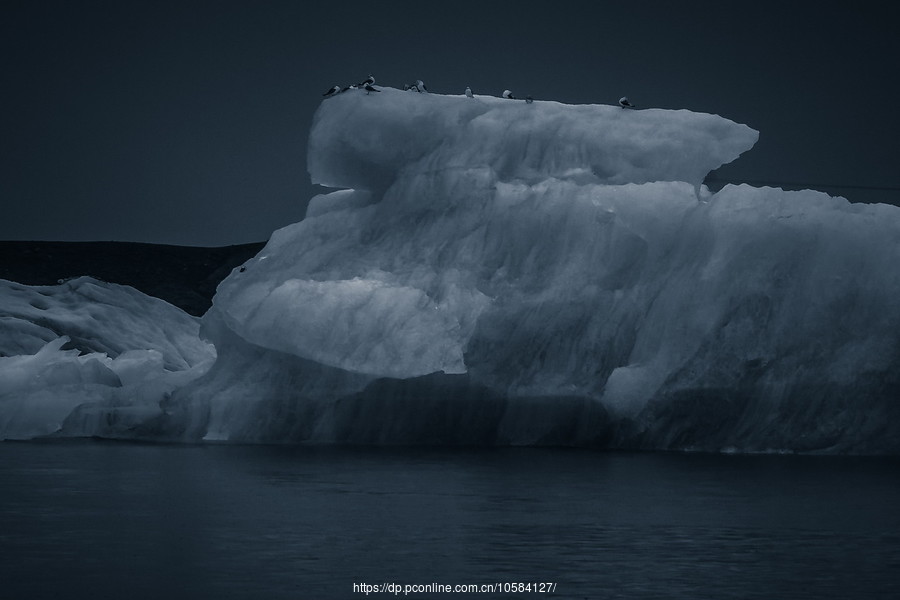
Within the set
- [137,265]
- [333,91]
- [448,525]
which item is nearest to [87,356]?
[333,91]

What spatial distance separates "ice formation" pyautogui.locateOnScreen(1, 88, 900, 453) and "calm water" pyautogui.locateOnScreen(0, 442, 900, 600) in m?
1.48

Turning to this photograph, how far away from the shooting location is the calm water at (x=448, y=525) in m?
13.2

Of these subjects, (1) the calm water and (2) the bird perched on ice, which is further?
(2) the bird perched on ice

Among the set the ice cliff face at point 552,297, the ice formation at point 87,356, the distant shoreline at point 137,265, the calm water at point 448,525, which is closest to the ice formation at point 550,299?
the ice cliff face at point 552,297

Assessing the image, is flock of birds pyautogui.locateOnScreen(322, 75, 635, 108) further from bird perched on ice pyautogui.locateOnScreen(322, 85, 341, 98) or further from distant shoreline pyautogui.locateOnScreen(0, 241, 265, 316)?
distant shoreline pyautogui.locateOnScreen(0, 241, 265, 316)

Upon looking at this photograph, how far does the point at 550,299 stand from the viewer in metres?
27.9

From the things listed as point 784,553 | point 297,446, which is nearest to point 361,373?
point 297,446

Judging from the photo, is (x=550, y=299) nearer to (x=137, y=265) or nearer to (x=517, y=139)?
(x=517, y=139)

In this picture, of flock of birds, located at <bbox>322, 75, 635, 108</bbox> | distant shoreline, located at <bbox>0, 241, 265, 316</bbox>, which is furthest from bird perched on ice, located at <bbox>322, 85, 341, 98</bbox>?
distant shoreline, located at <bbox>0, 241, 265, 316</bbox>

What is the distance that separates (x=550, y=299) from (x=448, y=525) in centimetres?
1137

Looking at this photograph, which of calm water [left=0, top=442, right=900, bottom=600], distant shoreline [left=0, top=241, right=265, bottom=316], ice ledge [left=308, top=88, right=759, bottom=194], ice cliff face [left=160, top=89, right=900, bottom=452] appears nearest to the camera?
calm water [left=0, top=442, right=900, bottom=600]

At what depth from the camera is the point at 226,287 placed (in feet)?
98.6

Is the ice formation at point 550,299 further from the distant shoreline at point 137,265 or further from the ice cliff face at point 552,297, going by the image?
the distant shoreline at point 137,265

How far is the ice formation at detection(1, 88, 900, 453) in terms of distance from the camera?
2661 centimetres
